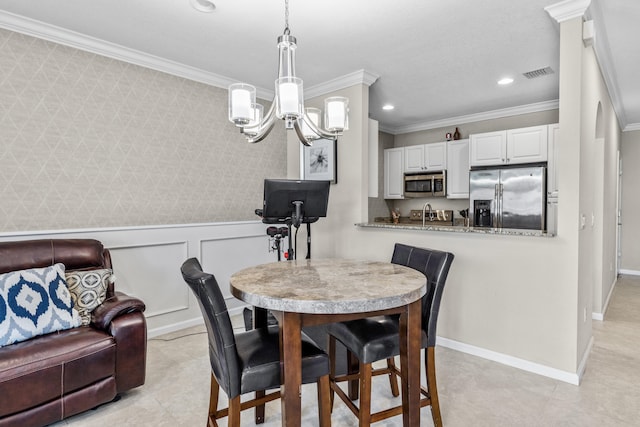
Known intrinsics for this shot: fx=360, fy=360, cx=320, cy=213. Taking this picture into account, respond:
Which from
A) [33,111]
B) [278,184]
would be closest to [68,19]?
[33,111]

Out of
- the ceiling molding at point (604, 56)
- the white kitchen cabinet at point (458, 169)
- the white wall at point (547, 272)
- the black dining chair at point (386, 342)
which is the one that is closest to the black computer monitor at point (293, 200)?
the white wall at point (547, 272)

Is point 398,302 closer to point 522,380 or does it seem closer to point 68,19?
point 522,380

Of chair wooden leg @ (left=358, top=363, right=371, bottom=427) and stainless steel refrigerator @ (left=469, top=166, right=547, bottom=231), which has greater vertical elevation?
stainless steel refrigerator @ (left=469, top=166, right=547, bottom=231)

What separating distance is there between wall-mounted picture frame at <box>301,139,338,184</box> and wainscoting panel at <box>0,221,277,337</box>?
2.81ft

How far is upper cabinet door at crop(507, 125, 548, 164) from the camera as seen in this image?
4207 millimetres

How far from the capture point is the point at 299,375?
56.9 inches

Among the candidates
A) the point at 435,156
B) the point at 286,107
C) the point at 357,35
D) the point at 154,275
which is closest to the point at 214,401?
the point at 286,107

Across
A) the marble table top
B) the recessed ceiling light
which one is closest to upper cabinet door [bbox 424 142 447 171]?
the marble table top

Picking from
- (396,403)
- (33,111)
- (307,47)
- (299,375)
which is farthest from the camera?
(307,47)

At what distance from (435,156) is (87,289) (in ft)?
15.2

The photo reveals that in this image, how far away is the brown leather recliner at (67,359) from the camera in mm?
1790

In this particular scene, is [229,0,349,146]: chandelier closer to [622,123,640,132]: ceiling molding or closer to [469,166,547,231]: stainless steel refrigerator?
[469,166,547,231]: stainless steel refrigerator

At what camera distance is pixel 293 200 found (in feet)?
9.16

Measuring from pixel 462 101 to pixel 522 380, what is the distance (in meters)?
3.29
